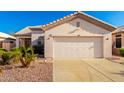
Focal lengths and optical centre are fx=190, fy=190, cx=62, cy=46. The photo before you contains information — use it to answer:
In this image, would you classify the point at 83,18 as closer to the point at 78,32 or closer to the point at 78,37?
the point at 78,32

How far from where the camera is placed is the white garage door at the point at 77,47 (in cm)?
1931

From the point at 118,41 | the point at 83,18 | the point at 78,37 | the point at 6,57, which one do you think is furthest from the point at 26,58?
the point at 118,41

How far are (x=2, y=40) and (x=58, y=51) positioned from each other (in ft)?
46.6

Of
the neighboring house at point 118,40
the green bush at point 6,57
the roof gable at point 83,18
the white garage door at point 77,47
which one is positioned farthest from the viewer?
the neighboring house at point 118,40

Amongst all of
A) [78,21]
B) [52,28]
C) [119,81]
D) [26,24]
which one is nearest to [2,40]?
[26,24]

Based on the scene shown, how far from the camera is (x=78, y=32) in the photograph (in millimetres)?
19625

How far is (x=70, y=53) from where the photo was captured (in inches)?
760

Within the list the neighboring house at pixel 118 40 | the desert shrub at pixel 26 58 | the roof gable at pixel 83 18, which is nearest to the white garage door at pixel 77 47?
the roof gable at pixel 83 18

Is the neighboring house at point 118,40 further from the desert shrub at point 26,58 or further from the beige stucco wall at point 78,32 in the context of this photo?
the desert shrub at point 26,58

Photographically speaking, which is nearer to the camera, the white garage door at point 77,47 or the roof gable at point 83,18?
the white garage door at point 77,47

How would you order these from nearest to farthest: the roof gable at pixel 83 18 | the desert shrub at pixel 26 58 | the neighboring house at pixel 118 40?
the desert shrub at pixel 26 58, the roof gable at pixel 83 18, the neighboring house at pixel 118 40
